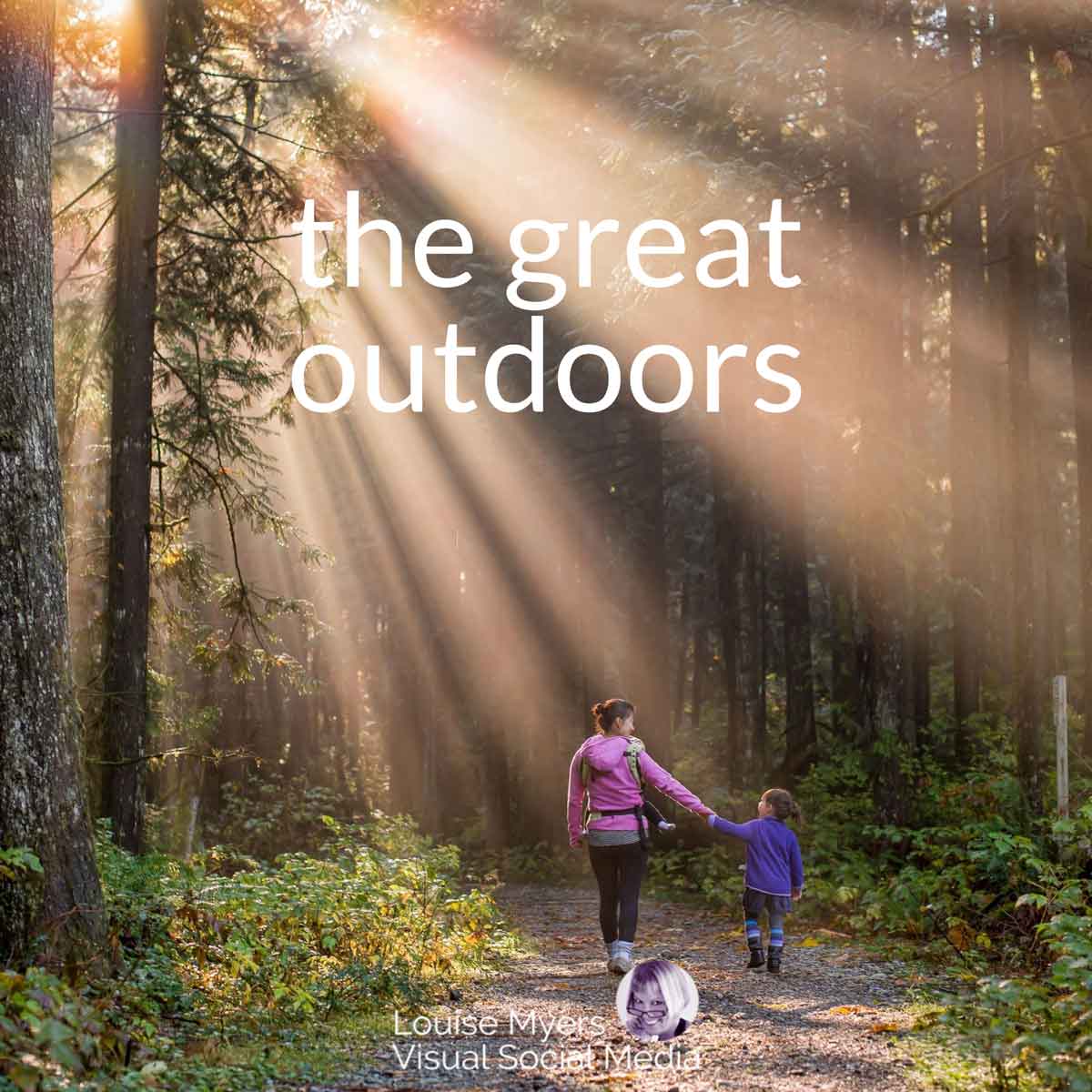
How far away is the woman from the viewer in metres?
9.55

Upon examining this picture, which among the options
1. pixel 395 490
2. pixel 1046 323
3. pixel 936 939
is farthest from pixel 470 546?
pixel 936 939

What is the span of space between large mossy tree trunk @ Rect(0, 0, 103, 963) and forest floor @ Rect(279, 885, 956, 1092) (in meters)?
2.03

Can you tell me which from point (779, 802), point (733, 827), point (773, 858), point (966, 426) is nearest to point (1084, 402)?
point (966, 426)

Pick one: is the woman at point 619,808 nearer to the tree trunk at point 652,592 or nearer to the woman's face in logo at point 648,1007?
the woman's face in logo at point 648,1007

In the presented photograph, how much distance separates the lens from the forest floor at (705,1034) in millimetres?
6379

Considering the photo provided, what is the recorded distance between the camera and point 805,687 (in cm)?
2094

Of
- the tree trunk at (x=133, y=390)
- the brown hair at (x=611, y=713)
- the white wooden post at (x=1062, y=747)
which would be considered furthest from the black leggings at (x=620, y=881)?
the tree trunk at (x=133, y=390)

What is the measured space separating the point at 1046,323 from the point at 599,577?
959 centimetres

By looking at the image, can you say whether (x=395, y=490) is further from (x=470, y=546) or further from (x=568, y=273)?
(x=568, y=273)

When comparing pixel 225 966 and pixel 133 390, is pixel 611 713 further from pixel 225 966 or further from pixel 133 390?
pixel 133 390

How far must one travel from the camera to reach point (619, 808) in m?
9.60

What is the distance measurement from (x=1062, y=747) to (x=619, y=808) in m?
4.09

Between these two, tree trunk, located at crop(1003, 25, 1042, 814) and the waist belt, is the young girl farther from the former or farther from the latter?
tree trunk, located at crop(1003, 25, 1042, 814)

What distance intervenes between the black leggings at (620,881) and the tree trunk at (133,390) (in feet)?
18.2
